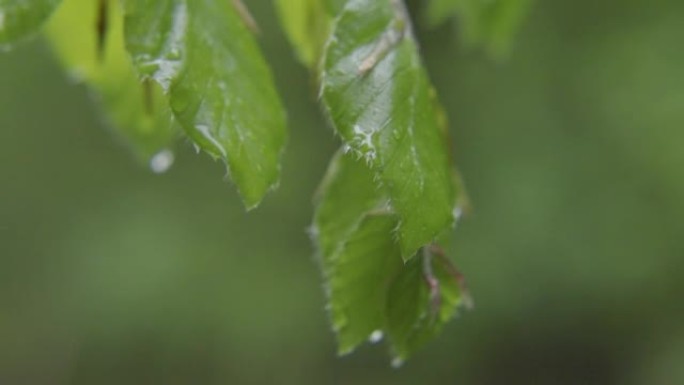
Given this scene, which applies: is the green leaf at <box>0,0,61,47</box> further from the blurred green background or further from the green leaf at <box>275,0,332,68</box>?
the blurred green background

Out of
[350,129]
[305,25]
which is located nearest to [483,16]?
[305,25]

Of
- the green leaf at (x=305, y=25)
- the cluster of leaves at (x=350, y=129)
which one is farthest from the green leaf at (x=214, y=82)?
the green leaf at (x=305, y=25)

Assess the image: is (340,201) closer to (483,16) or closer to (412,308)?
(412,308)

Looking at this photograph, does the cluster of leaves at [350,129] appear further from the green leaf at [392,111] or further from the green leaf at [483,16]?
the green leaf at [483,16]

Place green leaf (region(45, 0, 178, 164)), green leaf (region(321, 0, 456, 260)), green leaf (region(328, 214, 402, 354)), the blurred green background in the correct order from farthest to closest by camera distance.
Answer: the blurred green background, green leaf (region(45, 0, 178, 164)), green leaf (region(328, 214, 402, 354)), green leaf (region(321, 0, 456, 260))

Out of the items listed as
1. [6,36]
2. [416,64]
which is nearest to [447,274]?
[416,64]

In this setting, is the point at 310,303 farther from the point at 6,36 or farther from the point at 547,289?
the point at 6,36

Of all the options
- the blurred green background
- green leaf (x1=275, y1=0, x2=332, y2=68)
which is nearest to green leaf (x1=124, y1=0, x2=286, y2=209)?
green leaf (x1=275, y1=0, x2=332, y2=68)
